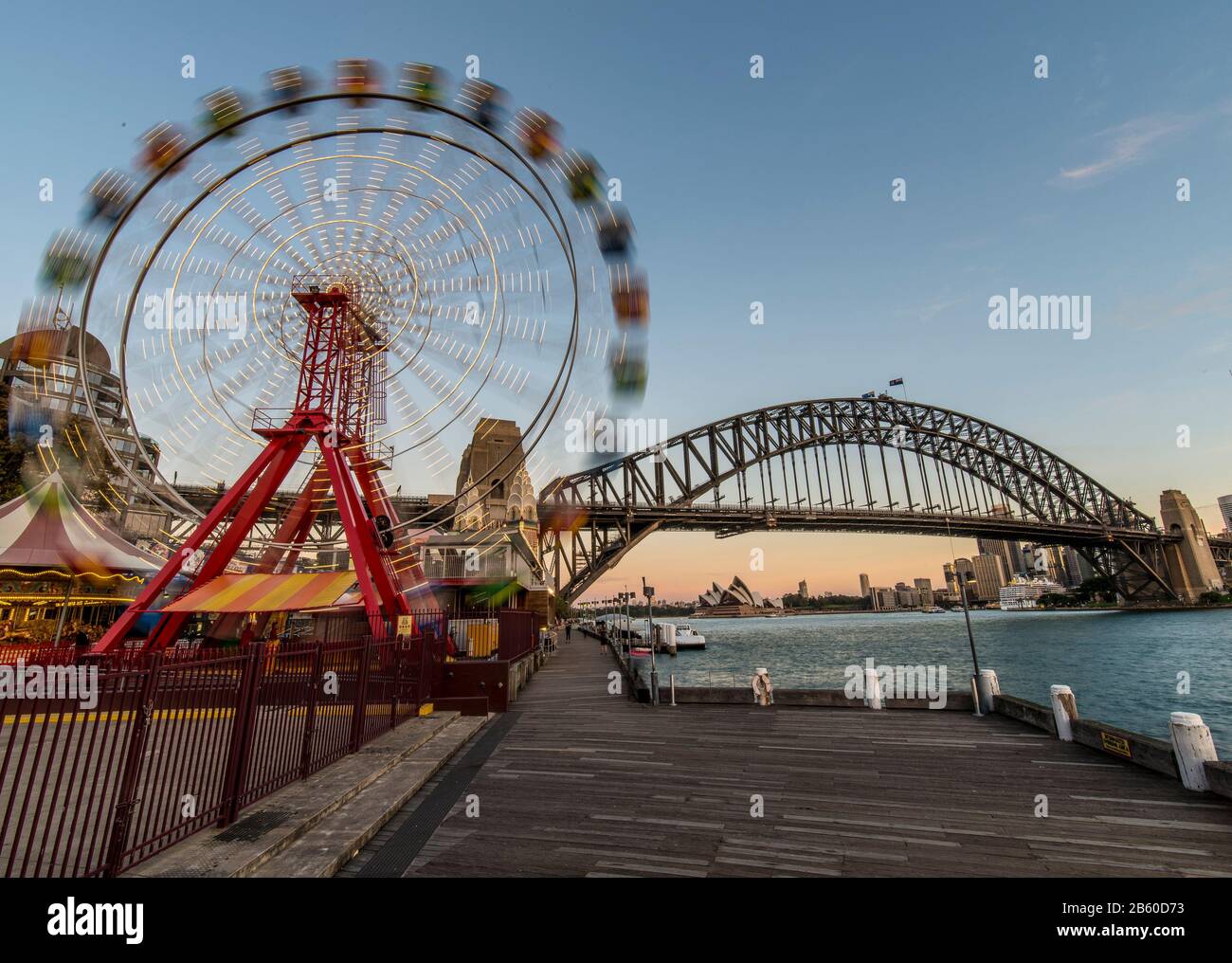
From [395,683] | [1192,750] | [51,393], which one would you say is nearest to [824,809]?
[1192,750]

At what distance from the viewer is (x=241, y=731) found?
5.90 m

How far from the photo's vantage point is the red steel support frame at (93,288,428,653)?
15336 millimetres

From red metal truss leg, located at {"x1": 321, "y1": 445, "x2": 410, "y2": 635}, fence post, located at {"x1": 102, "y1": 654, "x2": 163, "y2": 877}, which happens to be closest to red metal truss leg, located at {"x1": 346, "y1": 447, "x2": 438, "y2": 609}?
red metal truss leg, located at {"x1": 321, "y1": 445, "x2": 410, "y2": 635}

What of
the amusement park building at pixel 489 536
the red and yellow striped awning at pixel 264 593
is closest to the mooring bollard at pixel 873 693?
the amusement park building at pixel 489 536

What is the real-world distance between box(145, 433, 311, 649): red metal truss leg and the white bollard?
1902cm

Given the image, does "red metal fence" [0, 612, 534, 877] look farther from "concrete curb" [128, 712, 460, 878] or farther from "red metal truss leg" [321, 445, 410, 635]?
"red metal truss leg" [321, 445, 410, 635]

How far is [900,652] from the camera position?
166 ft

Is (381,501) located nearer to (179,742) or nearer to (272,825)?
(272,825)

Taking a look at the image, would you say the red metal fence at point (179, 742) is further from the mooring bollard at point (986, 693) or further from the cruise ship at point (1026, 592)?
the cruise ship at point (1026, 592)

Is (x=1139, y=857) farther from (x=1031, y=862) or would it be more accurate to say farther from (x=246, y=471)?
(x=246, y=471)

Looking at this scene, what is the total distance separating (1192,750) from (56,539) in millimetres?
30194

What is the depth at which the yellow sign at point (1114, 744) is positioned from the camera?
8.15 metres

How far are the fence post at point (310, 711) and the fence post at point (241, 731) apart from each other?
1276 mm

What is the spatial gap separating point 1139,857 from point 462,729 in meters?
9.90
